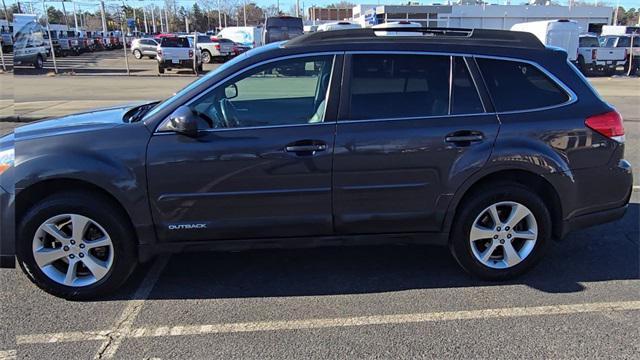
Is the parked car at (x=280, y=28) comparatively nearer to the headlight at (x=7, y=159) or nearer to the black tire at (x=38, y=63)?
the black tire at (x=38, y=63)

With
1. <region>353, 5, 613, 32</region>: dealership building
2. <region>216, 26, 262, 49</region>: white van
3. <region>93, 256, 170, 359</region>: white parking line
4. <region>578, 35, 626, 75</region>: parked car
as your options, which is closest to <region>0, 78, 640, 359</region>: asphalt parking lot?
<region>93, 256, 170, 359</region>: white parking line

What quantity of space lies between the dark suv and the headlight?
1cm

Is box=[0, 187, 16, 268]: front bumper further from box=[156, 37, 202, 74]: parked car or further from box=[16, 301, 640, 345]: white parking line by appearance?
box=[156, 37, 202, 74]: parked car

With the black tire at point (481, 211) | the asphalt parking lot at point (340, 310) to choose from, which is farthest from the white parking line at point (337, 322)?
the black tire at point (481, 211)

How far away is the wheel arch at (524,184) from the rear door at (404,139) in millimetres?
81

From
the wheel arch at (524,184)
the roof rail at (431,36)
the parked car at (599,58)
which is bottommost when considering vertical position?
the parked car at (599,58)

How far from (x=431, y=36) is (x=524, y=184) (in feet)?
4.18

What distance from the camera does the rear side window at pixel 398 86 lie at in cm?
362

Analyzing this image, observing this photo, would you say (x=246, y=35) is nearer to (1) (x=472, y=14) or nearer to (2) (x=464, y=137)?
(1) (x=472, y=14)

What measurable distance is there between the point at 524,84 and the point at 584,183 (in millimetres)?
830

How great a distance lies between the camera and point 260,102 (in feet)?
13.2

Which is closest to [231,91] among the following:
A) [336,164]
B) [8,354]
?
[336,164]

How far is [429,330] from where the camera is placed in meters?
3.21

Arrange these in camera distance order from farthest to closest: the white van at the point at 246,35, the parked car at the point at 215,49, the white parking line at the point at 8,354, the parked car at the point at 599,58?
the white van at the point at 246,35 → the parked car at the point at 215,49 → the parked car at the point at 599,58 → the white parking line at the point at 8,354
